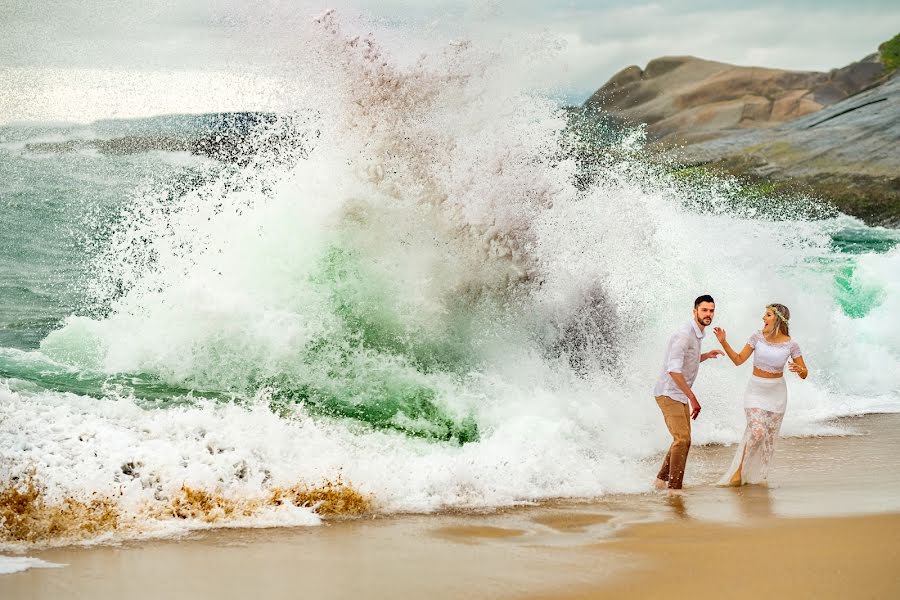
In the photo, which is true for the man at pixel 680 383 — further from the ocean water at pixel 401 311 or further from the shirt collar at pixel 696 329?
the ocean water at pixel 401 311

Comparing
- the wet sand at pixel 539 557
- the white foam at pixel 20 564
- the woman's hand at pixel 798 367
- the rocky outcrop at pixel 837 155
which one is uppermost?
the rocky outcrop at pixel 837 155

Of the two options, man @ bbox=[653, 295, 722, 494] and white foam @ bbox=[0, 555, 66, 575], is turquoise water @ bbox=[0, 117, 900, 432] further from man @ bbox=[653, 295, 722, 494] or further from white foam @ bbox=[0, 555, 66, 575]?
white foam @ bbox=[0, 555, 66, 575]

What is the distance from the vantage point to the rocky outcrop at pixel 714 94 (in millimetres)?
65312

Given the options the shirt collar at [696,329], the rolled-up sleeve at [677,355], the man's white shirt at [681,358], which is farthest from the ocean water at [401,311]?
the shirt collar at [696,329]

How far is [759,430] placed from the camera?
7.71 metres

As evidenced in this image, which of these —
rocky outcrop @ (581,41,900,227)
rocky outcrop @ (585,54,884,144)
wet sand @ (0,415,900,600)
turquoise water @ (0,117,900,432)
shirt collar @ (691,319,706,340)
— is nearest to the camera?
wet sand @ (0,415,900,600)

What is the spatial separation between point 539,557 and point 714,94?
70.3 m

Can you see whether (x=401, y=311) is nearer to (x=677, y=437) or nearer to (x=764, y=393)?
(x=677, y=437)

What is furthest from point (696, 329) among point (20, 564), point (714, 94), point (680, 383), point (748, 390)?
point (714, 94)

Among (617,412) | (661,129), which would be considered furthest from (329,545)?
(661,129)

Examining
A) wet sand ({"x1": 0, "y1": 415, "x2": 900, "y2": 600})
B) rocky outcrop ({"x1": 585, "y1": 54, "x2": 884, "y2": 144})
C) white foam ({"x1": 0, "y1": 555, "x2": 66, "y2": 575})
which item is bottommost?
wet sand ({"x1": 0, "y1": 415, "x2": 900, "y2": 600})

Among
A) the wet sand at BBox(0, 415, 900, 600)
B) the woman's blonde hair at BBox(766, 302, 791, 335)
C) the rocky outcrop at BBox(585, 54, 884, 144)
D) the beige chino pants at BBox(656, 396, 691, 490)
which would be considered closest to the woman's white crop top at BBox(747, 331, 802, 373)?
the woman's blonde hair at BBox(766, 302, 791, 335)

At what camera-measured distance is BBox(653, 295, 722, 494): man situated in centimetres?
745

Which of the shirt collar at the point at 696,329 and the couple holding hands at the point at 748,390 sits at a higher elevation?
the shirt collar at the point at 696,329
